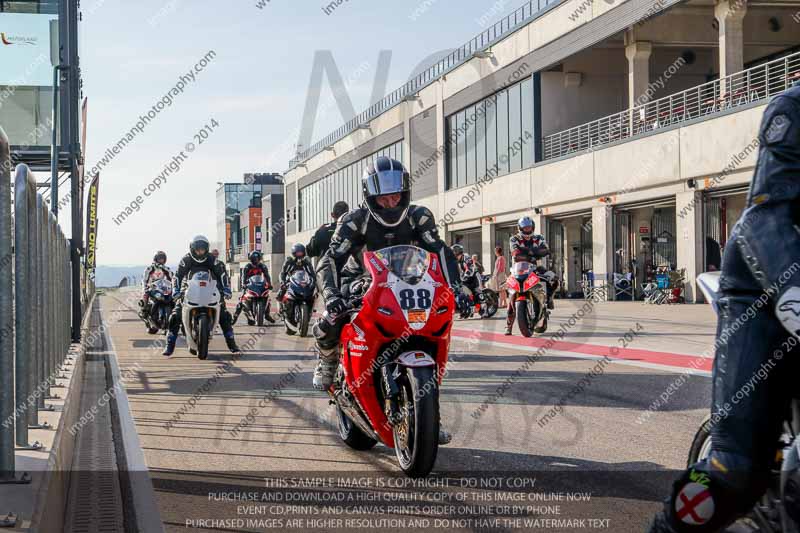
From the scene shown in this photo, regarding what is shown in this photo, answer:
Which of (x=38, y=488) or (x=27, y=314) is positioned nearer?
(x=38, y=488)

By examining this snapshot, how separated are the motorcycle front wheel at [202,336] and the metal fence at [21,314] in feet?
22.8

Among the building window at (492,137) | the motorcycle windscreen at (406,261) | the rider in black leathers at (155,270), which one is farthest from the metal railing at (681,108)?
the motorcycle windscreen at (406,261)

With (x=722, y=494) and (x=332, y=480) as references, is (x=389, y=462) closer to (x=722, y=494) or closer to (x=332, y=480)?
(x=332, y=480)

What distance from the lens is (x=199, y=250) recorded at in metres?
14.0

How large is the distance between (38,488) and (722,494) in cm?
260

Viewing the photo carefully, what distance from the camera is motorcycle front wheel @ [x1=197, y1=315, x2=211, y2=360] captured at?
13523 millimetres

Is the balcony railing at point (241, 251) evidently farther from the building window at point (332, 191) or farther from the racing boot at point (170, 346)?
the racing boot at point (170, 346)

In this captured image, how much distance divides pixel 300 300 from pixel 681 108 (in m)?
17.1

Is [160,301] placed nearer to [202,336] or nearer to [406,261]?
[202,336]

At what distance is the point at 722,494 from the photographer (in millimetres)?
2730

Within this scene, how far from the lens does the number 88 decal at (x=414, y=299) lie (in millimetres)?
5309

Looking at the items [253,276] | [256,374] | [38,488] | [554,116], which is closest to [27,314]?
[38,488]

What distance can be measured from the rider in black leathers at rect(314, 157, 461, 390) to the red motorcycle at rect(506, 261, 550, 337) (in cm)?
863

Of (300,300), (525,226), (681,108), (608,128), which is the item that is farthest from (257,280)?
(608,128)
